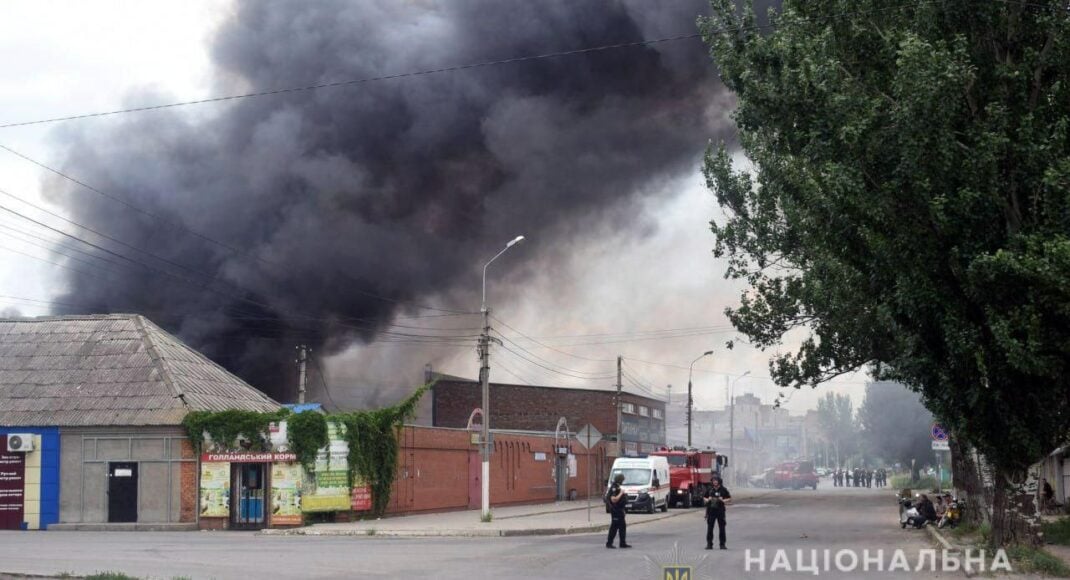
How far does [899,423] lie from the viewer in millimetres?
81688

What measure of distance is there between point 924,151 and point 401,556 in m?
10.8

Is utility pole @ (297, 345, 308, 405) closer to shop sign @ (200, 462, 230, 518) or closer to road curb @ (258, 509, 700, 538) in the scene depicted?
shop sign @ (200, 462, 230, 518)

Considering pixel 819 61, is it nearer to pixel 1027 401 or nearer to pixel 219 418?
pixel 1027 401

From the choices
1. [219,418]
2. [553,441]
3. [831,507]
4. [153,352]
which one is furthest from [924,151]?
[553,441]

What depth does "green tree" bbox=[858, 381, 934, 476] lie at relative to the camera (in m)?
78.5

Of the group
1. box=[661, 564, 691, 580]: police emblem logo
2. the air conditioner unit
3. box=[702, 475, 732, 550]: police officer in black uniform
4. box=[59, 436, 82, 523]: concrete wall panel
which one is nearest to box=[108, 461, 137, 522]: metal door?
box=[59, 436, 82, 523]: concrete wall panel

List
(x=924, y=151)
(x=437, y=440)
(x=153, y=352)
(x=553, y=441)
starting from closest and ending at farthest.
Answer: (x=924, y=151), (x=153, y=352), (x=437, y=440), (x=553, y=441)

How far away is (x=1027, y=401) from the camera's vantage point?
55.7 feet

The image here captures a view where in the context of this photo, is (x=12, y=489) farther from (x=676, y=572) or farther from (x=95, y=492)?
(x=676, y=572)

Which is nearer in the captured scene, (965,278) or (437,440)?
(965,278)

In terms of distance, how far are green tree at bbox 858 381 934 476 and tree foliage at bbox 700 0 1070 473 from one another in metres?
61.9

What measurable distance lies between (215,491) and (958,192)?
72.6 feet

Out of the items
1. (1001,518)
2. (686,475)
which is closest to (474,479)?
(686,475)

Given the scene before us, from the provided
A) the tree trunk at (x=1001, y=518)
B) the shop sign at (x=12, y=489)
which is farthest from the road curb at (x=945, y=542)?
the shop sign at (x=12, y=489)
